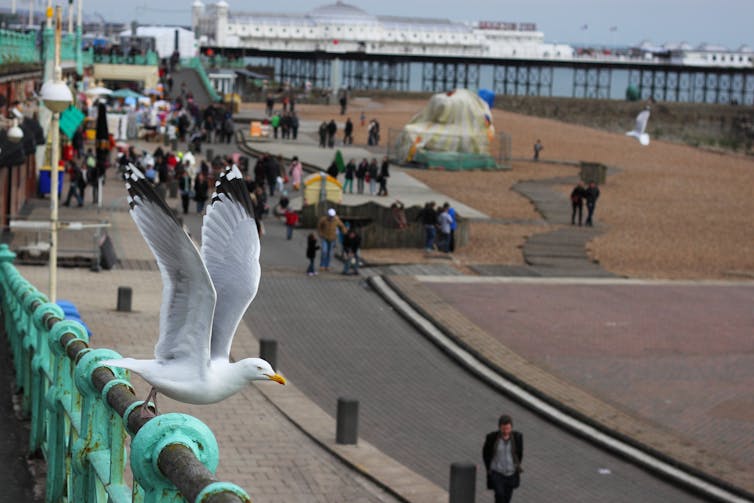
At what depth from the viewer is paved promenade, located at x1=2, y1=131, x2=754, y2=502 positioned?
1598cm

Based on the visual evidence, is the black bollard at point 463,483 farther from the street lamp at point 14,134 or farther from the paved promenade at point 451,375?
the street lamp at point 14,134

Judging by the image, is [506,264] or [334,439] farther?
[506,264]

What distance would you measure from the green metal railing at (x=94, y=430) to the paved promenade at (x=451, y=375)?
11.5ft

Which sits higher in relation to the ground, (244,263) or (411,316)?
(244,263)

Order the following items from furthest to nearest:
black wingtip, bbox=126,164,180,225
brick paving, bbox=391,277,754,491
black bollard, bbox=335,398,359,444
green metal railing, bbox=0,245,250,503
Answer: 1. brick paving, bbox=391,277,754,491
2. black bollard, bbox=335,398,359,444
3. black wingtip, bbox=126,164,180,225
4. green metal railing, bbox=0,245,250,503

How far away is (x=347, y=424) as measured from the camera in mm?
16484

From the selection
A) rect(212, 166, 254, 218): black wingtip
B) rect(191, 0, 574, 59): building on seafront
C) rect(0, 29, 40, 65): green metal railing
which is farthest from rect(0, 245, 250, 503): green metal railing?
rect(191, 0, 574, 59): building on seafront

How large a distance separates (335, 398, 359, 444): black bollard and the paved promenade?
0.73ft

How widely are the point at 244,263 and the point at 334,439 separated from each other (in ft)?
31.2

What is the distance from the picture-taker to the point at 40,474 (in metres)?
9.21

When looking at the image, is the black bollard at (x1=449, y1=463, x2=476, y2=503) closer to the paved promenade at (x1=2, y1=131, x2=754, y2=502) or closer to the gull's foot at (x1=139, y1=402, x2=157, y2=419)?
the paved promenade at (x1=2, y1=131, x2=754, y2=502)

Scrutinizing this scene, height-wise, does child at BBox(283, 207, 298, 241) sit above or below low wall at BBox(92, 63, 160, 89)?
below

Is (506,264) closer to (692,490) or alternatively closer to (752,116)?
(692,490)

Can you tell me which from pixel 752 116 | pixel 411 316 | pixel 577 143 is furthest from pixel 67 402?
pixel 752 116
